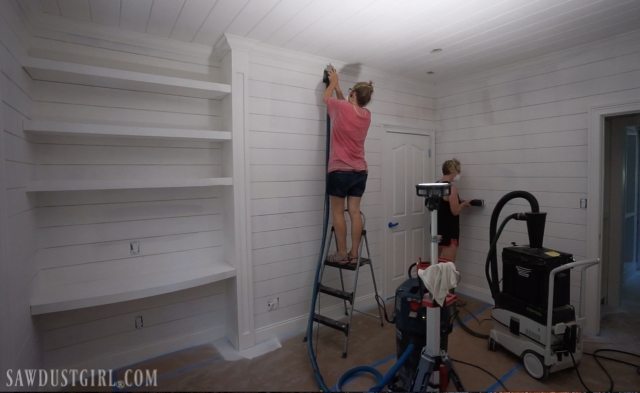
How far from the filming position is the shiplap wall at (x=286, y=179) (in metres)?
2.88

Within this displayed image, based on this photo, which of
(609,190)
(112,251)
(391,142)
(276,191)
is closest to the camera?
(112,251)

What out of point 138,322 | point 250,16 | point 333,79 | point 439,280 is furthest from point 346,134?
point 138,322

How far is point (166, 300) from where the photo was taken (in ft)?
9.00

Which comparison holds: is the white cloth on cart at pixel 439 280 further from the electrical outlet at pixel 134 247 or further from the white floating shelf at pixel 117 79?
the electrical outlet at pixel 134 247

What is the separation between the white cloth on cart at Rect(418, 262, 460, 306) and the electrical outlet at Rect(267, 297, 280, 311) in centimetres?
157

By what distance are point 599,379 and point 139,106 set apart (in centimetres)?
396

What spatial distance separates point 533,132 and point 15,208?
13.8 ft

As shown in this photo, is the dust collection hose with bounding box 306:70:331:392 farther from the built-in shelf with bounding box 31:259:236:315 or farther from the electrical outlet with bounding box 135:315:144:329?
the electrical outlet with bounding box 135:315:144:329

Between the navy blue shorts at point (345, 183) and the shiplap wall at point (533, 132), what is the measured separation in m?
1.75

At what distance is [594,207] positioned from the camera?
9.73 ft

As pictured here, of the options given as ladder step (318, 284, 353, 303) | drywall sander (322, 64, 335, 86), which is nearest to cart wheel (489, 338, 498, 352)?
ladder step (318, 284, 353, 303)

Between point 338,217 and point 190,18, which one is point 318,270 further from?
point 190,18

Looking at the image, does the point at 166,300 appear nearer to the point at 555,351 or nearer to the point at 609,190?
the point at 555,351

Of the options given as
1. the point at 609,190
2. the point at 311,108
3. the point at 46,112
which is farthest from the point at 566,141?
the point at 46,112
